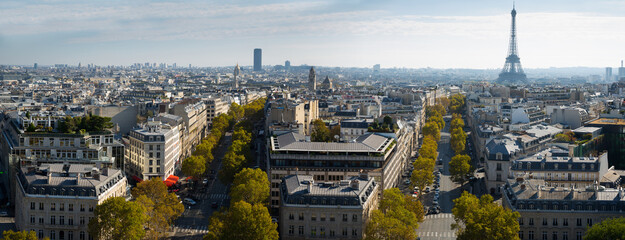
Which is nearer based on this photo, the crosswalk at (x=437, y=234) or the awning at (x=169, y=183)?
the crosswalk at (x=437, y=234)

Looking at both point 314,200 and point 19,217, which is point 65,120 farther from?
point 314,200

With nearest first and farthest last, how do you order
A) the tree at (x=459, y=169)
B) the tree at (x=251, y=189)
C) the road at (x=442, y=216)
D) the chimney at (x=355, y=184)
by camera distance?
the chimney at (x=355, y=184)
the tree at (x=251, y=189)
the road at (x=442, y=216)
the tree at (x=459, y=169)

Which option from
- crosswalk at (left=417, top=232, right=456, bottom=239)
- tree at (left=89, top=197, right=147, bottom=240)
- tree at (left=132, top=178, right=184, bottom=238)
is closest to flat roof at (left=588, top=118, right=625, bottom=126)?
crosswalk at (left=417, top=232, right=456, bottom=239)

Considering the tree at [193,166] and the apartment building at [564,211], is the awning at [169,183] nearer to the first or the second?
the tree at [193,166]

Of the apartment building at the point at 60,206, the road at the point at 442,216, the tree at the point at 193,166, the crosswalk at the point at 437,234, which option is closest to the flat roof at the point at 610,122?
the road at the point at 442,216

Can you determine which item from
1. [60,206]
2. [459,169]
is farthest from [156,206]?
→ [459,169]
